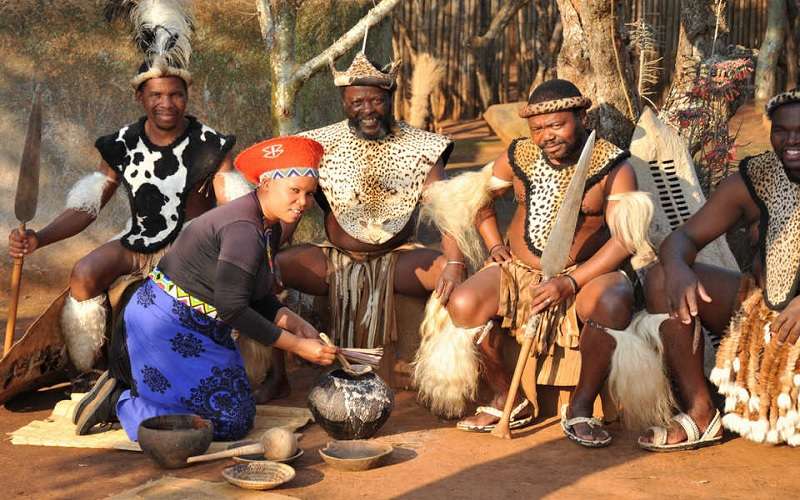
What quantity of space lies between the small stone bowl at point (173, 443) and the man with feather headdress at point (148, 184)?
120 centimetres

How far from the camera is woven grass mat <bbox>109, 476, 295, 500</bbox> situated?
3969 millimetres

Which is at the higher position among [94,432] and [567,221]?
[567,221]

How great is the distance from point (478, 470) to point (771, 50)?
32.8 ft

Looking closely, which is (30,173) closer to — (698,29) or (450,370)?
(450,370)

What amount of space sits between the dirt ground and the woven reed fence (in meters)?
9.25

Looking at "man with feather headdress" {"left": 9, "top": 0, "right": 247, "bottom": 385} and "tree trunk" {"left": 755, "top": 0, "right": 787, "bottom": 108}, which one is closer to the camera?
"man with feather headdress" {"left": 9, "top": 0, "right": 247, "bottom": 385}

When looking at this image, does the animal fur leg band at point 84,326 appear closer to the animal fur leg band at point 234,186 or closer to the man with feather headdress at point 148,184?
the man with feather headdress at point 148,184

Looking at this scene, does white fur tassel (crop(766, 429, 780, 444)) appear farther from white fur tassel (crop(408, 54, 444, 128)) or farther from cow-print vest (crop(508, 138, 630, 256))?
white fur tassel (crop(408, 54, 444, 128))

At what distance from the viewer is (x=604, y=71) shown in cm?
620

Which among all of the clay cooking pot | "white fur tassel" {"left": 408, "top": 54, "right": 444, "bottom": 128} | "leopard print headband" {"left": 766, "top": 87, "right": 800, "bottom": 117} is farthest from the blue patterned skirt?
"white fur tassel" {"left": 408, "top": 54, "right": 444, "bottom": 128}

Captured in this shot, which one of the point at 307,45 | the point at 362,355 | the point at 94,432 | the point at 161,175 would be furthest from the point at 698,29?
the point at 94,432

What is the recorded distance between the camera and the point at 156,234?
220 inches

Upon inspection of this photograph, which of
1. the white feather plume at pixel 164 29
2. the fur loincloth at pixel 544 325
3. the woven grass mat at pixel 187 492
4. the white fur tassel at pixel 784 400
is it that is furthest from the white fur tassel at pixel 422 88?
the woven grass mat at pixel 187 492

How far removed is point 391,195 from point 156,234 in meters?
1.21
